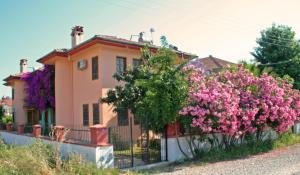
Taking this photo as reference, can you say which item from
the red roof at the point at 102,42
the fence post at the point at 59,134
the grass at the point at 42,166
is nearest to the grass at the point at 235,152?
the grass at the point at 42,166

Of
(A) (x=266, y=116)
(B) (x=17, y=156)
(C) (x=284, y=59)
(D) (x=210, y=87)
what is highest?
(C) (x=284, y=59)

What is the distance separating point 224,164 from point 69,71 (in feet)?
42.6

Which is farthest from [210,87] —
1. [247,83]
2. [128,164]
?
[128,164]

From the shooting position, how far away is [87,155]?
1149 centimetres

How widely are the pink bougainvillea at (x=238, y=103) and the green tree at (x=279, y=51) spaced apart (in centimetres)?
1194

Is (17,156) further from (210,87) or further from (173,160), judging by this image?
(210,87)

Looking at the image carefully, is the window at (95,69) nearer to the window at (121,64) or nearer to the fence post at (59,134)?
the window at (121,64)

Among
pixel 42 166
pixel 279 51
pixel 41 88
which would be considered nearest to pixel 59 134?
pixel 42 166

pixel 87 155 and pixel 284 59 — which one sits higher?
pixel 284 59

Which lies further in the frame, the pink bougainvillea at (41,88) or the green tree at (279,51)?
the green tree at (279,51)

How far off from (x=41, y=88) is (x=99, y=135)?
14.4 metres

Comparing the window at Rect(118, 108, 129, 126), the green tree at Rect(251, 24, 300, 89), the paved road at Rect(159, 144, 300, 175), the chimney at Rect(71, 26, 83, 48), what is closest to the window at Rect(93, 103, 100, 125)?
the window at Rect(118, 108, 129, 126)

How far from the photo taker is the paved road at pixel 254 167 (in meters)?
10.1

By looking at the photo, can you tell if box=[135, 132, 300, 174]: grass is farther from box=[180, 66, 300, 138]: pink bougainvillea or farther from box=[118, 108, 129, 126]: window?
box=[118, 108, 129, 126]: window
